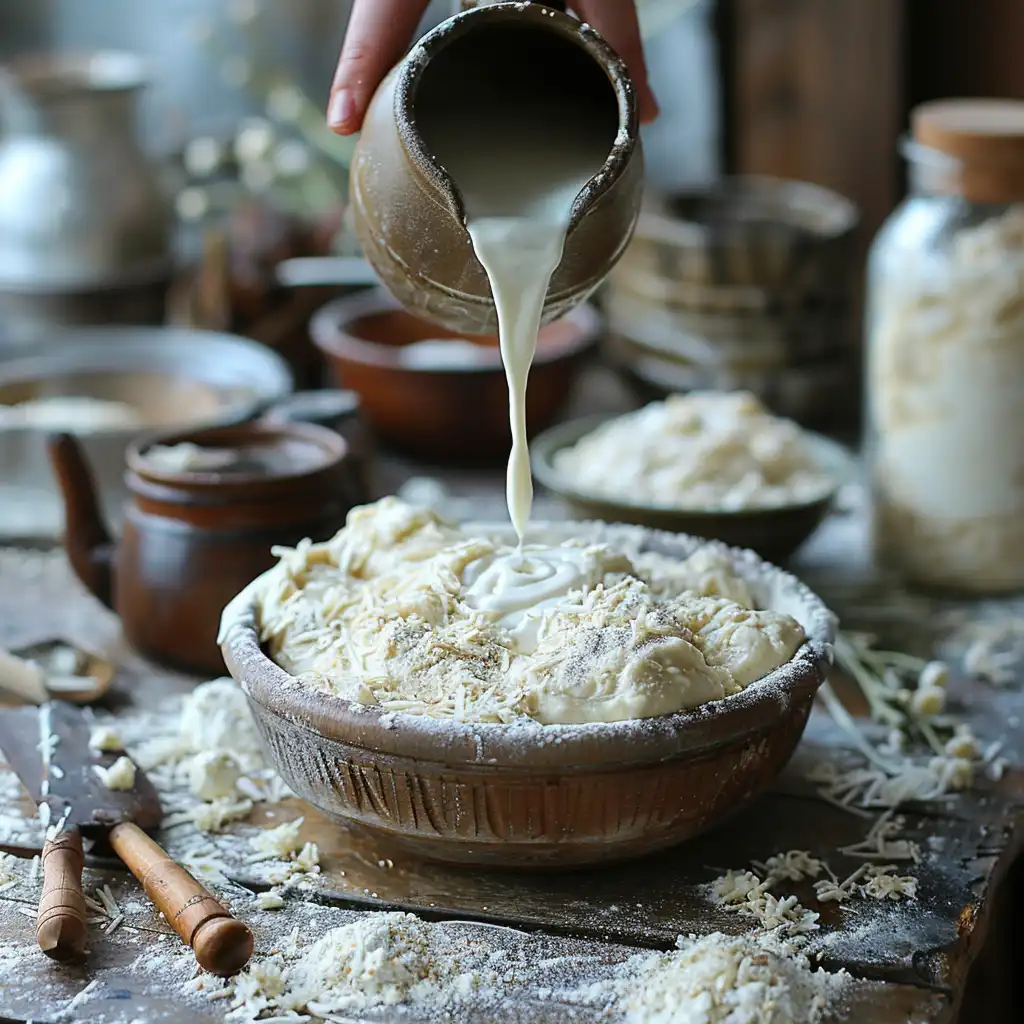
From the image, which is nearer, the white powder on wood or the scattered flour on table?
the scattered flour on table

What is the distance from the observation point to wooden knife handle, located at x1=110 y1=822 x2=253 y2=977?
1141 millimetres

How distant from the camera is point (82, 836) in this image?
1.33m

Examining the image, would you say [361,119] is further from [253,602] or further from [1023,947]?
[1023,947]

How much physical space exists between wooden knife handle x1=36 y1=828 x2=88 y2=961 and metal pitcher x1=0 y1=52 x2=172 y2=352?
1.44 metres

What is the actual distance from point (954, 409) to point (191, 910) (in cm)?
114

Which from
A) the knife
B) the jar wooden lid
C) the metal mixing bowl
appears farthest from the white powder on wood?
the jar wooden lid

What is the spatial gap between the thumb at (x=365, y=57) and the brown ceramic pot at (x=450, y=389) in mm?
881

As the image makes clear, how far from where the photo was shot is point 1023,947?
1578 mm

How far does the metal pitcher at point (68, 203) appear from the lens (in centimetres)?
250

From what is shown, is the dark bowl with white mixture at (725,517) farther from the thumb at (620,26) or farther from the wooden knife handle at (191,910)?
the wooden knife handle at (191,910)

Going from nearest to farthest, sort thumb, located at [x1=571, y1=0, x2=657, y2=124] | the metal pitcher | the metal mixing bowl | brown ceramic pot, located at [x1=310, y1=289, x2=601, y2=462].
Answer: thumb, located at [x1=571, y1=0, x2=657, y2=124]
the metal mixing bowl
brown ceramic pot, located at [x1=310, y1=289, x2=601, y2=462]
the metal pitcher

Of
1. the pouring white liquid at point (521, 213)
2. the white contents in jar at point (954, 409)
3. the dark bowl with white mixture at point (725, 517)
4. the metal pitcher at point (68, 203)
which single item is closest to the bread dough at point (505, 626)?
the pouring white liquid at point (521, 213)

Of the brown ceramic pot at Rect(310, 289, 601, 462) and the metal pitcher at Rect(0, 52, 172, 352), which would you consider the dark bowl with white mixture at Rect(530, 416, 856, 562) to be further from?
the metal pitcher at Rect(0, 52, 172, 352)

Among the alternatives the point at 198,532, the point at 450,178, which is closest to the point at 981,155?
the point at 450,178
